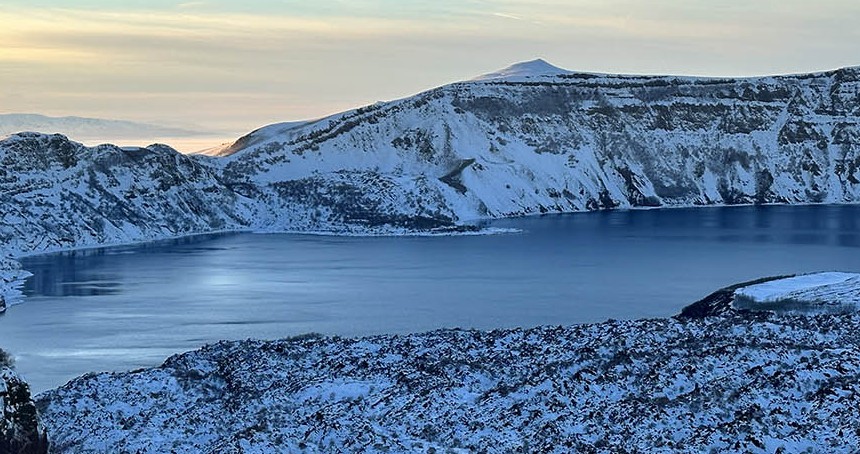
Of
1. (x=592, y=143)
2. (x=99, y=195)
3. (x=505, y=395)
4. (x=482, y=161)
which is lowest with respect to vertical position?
(x=505, y=395)

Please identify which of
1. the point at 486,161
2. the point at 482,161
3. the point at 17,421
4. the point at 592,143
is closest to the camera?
the point at 17,421

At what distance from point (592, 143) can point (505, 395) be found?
141 metres

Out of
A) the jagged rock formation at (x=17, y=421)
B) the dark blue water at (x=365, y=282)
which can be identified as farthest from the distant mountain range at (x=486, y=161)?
the jagged rock formation at (x=17, y=421)

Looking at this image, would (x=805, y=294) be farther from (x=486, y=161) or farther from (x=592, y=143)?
(x=592, y=143)

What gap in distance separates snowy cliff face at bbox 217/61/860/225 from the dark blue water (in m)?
31.7

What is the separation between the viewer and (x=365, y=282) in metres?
71.9

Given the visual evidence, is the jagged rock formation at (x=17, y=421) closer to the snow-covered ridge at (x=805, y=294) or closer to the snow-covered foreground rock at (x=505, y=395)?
the snow-covered foreground rock at (x=505, y=395)

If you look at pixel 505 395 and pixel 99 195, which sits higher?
pixel 99 195

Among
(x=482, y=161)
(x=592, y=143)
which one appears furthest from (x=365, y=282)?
(x=592, y=143)

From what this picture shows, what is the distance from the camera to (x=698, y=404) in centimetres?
2455

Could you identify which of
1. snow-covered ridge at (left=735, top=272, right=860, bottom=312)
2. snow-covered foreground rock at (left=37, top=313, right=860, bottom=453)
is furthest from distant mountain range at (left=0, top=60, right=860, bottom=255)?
snow-covered foreground rock at (left=37, top=313, right=860, bottom=453)

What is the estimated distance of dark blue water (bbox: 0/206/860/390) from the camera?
51562 mm

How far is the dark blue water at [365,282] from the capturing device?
2030 inches

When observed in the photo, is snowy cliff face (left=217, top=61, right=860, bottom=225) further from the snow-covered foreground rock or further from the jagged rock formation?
the jagged rock formation
